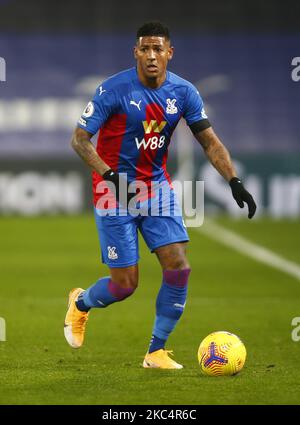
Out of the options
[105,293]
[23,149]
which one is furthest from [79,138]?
[23,149]

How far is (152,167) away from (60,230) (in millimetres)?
13951

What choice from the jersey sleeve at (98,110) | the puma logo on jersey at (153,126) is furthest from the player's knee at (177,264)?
the jersey sleeve at (98,110)

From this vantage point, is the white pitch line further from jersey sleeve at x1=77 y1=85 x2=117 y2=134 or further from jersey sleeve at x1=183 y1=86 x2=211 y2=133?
jersey sleeve at x1=77 y1=85 x2=117 y2=134

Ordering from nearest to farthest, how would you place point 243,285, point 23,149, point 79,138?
point 79,138 < point 243,285 < point 23,149

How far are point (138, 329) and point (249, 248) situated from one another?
8.53m

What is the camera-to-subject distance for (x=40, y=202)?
82.5ft

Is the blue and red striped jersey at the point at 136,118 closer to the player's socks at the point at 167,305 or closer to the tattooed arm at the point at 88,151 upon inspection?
the tattooed arm at the point at 88,151

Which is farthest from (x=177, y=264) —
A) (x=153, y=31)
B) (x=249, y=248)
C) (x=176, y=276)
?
(x=249, y=248)

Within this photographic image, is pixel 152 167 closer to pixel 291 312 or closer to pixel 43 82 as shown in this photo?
pixel 291 312

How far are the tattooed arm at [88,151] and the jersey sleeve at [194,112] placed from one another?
765 millimetres

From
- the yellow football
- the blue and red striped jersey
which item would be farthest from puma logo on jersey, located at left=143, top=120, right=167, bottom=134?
the yellow football

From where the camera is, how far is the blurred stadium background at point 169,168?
27.0 feet

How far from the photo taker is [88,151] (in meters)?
7.28

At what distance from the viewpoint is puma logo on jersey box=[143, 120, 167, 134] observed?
7.48m
